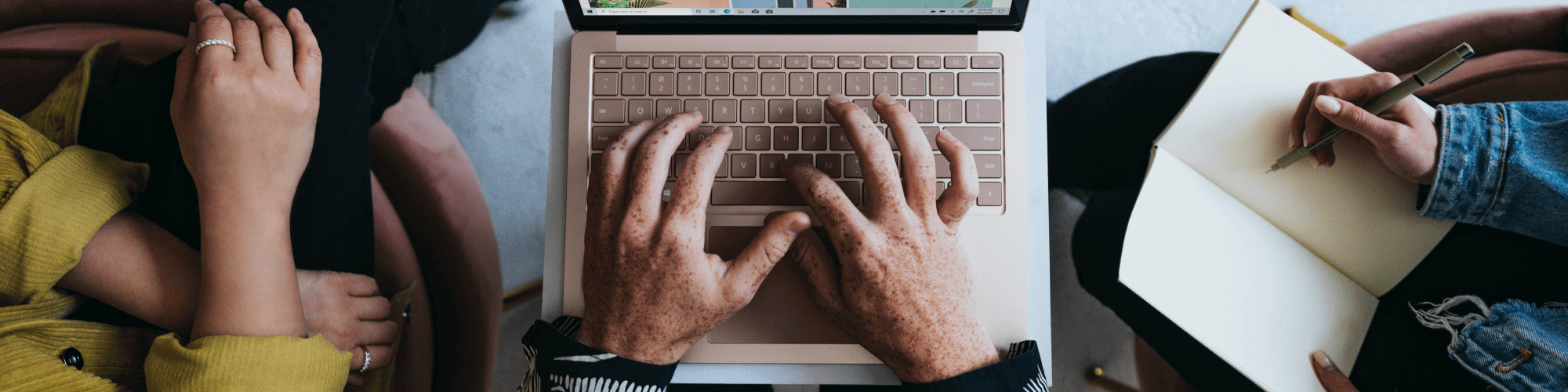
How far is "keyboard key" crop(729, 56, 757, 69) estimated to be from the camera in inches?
24.8

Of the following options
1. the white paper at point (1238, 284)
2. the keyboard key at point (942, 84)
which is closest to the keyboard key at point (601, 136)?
the keyboard key at point (942, 84)

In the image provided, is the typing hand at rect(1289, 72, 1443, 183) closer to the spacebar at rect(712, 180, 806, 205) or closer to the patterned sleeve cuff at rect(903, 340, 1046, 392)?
the patterned sleeve cuff at rect(903, 340, 1046, 392)

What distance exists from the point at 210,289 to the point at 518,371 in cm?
58

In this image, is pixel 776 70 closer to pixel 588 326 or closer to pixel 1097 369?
pixel 588 326

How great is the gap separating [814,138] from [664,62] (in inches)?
6.7

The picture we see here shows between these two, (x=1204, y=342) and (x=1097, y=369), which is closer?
(x=1204, y=342)

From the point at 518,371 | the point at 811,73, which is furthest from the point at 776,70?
the point at 518,371

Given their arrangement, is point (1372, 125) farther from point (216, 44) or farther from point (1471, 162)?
point (216, 44)

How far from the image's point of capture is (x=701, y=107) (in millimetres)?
624

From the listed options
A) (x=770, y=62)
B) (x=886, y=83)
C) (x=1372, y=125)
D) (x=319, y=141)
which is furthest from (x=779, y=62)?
(x=1372, y=125)

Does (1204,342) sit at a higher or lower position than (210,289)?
lower

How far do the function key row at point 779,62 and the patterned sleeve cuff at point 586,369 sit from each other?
27 cm

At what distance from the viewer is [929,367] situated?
0.55 meters

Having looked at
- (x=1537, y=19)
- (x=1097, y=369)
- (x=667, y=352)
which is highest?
(x=1537, y=19)
